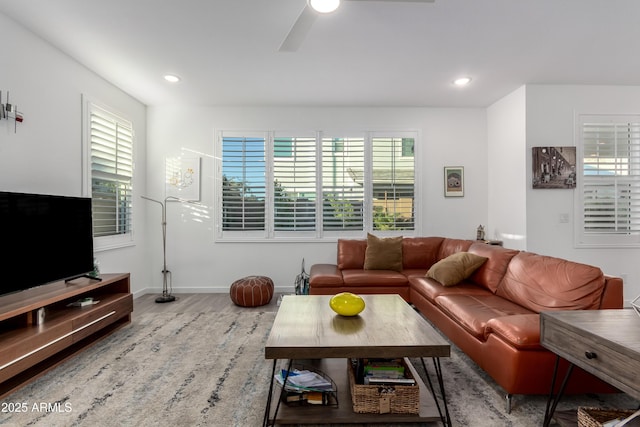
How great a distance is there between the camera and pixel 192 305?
419 centimetres

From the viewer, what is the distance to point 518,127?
4211mm

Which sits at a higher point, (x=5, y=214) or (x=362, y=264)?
(x=5, y=214)

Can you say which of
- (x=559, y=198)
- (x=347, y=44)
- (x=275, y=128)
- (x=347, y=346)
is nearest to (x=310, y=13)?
(x=347, y=44)

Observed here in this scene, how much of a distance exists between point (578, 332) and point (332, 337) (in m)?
1.18

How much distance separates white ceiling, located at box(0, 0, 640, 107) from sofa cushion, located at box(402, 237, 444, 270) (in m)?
2.04

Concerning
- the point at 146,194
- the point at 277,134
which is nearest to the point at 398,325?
the point at 277,134

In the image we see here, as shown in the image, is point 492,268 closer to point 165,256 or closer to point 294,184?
point 294,184

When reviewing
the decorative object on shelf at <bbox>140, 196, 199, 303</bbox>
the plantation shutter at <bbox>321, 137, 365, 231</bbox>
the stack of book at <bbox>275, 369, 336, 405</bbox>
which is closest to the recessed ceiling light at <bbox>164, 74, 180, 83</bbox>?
the decorative object on shelf at <bbox>140, 196, 199, 303</bbox>

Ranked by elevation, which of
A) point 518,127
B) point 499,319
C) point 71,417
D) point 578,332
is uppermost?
point 518,127

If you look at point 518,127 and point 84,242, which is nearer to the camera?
point 84,242

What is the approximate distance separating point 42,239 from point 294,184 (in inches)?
119

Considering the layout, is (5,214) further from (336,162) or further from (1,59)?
(336,162)

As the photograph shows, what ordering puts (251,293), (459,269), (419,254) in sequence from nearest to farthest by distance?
1. (459,269)
2. (251,293)
3. (419,254)

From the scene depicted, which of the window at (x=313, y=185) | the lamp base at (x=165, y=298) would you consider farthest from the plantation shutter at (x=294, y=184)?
the lamp base at (x=165, y=298)
